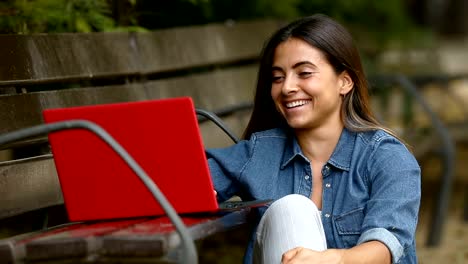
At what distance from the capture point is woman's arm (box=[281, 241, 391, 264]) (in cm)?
283

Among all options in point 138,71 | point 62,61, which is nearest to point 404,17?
point 138,71

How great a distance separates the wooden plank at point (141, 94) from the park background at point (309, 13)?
12.9 inches

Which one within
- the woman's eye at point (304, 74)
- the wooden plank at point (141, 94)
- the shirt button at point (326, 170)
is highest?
the woman's eye at point (304, 74)

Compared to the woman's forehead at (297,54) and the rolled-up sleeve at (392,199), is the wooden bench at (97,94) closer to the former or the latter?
the rolled-up sleeve at (392,199)

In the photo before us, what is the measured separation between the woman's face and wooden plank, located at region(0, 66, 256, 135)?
922 mm

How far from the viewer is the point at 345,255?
9.48 ft

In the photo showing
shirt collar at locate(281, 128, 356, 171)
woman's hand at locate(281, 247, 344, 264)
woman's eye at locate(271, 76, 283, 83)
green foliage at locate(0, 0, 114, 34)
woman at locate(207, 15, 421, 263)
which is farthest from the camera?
green foliage at locate(0, 0, 114, 34)

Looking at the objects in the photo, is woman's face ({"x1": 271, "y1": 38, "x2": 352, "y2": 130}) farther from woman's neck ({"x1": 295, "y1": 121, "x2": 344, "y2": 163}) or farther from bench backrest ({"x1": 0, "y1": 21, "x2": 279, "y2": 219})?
bench backrest ({"x1": 0, "y1": 21, "x2": 279, "y2": 219})

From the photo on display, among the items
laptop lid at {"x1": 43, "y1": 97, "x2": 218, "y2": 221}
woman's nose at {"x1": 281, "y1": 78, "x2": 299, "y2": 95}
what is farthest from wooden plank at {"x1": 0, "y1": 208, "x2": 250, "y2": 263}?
woman's nose at {"x1": 281, "y1": 78, "x2": 299, "y2": 95}

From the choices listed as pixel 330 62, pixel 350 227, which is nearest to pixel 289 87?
pixel 330 62

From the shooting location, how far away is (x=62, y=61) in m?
3.98

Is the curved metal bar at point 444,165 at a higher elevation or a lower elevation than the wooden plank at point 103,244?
lower

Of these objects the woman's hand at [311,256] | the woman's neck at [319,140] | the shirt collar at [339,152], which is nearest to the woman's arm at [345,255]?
the woman's hand at [311,256]

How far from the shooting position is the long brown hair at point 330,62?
11.2ft
